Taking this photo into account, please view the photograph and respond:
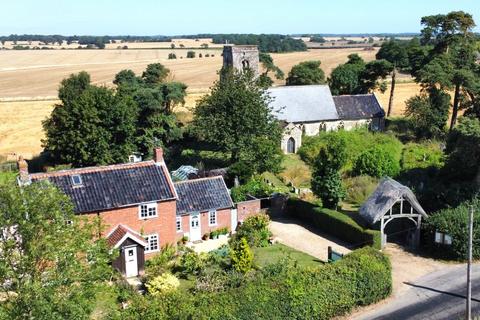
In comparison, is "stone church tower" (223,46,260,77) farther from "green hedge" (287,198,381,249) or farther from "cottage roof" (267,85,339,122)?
"green hedge" (287,198,381,249)

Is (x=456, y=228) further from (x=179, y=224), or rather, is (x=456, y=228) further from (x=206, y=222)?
(x=179, y=224)

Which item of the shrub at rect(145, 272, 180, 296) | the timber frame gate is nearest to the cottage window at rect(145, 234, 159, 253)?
the shrub at rect(145, 272, 180, 296)

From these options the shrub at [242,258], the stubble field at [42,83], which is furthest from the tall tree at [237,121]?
the shrub at [242,258]

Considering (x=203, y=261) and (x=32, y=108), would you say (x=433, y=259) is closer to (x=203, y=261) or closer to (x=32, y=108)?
(x=203, y=261)

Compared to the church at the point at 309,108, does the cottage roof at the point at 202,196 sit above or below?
below

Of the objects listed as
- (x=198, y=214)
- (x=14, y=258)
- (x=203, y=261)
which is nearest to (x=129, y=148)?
(x=198, y=214)

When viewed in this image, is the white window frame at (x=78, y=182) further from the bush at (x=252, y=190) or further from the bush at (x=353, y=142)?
the bush at (x=353, y=142)
